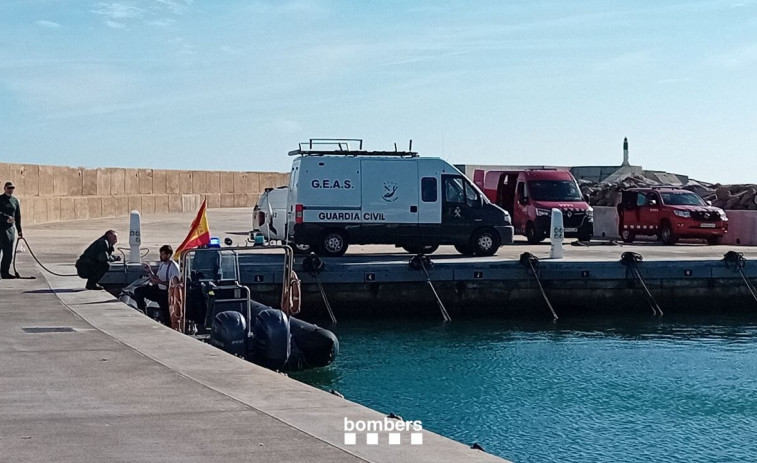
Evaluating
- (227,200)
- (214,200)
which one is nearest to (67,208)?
(214,200)

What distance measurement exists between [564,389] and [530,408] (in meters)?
1.57

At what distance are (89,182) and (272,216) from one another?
19.3 meters

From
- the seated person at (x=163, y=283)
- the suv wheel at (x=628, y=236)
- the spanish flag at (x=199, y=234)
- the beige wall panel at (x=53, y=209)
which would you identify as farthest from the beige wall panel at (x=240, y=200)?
the seated person at (x=163, y=283)

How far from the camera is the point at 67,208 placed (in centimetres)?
4131

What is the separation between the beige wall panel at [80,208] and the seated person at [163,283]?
25.9 metres

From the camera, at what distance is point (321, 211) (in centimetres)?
2473

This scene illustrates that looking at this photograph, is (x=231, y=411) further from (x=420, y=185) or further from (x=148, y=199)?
(x=148, y=199)

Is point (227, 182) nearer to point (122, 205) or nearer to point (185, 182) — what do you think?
point (185, 182)

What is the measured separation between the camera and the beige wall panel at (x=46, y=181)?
1554 inches

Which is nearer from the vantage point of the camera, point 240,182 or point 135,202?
point 135,202

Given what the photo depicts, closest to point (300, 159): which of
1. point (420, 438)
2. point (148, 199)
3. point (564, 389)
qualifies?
point (564, 389)

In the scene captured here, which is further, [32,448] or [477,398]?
[477,398]

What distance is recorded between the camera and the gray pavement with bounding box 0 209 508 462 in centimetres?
784

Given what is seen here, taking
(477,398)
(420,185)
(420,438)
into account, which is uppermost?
(420,185)
